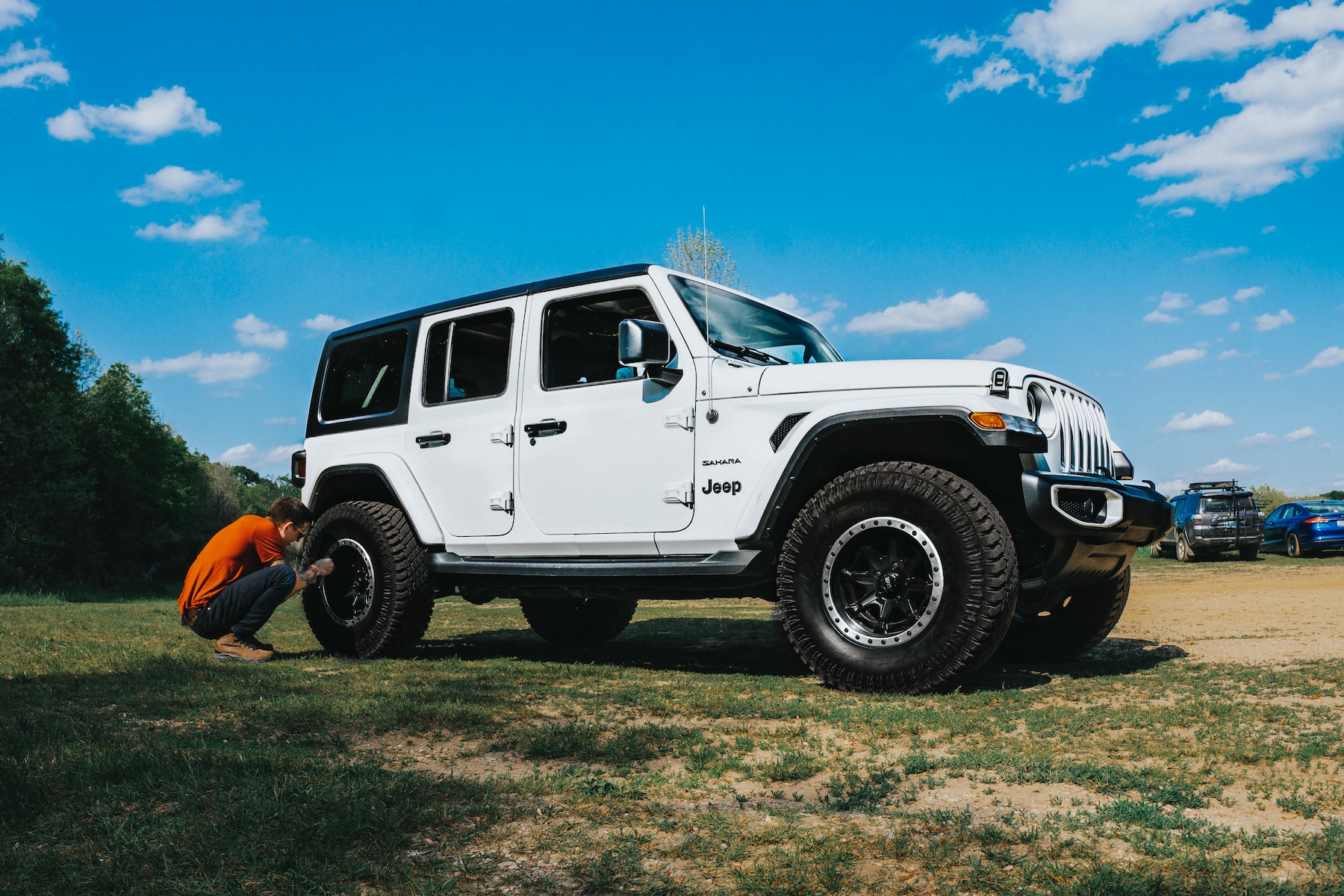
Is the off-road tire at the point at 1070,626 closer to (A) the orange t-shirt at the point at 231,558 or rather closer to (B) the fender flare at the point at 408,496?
(B) the fender flare at the point at 408,496

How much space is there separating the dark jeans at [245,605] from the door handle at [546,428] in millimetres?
2143

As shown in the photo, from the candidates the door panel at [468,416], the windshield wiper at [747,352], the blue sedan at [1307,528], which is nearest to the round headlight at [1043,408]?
the windshield wiper at [747,352]

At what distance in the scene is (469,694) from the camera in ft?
15.1

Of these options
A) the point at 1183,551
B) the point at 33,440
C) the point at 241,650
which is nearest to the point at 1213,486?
the point at 1183,551

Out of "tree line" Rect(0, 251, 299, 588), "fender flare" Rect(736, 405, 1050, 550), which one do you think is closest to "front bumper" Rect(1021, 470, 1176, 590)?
"fender flare" Rect(736, 405, 1050, 550)

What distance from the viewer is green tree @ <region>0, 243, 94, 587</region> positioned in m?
29.9

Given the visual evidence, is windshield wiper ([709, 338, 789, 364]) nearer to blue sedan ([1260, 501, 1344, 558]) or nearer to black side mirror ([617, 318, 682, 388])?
black side mirror ([617, 318, 682, 388])

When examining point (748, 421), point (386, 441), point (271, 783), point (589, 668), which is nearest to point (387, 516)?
point (386, 441)

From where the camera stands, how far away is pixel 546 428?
5.79 m

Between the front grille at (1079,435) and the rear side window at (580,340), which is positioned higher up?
the rear side window at (580,340)

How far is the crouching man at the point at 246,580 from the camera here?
6.50 meters

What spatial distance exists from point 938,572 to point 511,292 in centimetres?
334

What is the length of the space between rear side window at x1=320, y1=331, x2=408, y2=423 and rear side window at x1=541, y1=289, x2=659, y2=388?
4.48ft

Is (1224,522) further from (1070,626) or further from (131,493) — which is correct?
(131,493)
